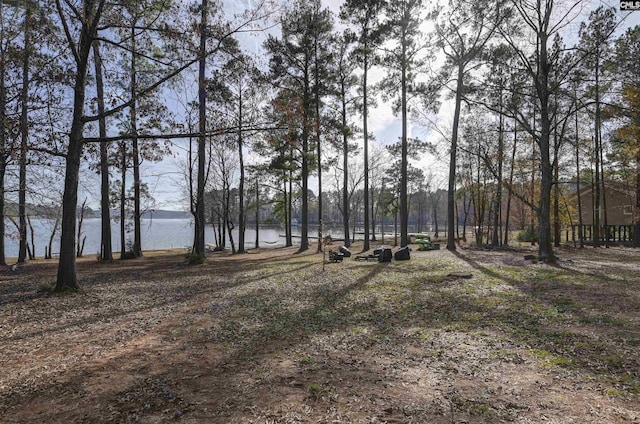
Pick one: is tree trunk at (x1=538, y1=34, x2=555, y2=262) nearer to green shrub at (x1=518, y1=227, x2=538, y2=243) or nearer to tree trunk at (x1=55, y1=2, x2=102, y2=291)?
tree trunk at (x1=55, y1=2, x2=102, y2=291)

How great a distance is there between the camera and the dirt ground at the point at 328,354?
119 inches

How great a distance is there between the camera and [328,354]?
439cm

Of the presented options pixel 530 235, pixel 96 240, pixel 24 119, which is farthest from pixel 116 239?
pixel 530 235

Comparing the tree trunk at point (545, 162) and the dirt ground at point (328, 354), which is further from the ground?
the tree trunk at point (545, 162)

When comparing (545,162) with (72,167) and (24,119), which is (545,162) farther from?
(24,119)

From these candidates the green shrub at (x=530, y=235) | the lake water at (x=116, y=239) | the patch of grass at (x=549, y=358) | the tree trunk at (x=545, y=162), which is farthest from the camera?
the green shrub at (x=530, y=235)

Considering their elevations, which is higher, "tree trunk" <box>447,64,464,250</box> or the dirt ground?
"tree trunk" <box>447,64,464,250</box>

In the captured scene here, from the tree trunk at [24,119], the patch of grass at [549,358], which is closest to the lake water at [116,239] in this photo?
the tree trunk at [24,119]

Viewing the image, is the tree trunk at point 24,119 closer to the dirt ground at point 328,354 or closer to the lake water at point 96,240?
the lake water at point 96,240

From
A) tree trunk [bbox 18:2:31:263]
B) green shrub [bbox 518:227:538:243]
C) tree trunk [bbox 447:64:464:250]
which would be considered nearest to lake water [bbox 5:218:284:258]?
tree trunk [bbox 18:2:31:263]

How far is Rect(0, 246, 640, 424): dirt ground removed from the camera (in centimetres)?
303

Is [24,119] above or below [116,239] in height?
above

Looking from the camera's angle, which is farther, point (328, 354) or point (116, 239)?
point (116, 239)

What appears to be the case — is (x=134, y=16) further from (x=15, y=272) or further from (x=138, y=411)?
(x=15, y=272)
